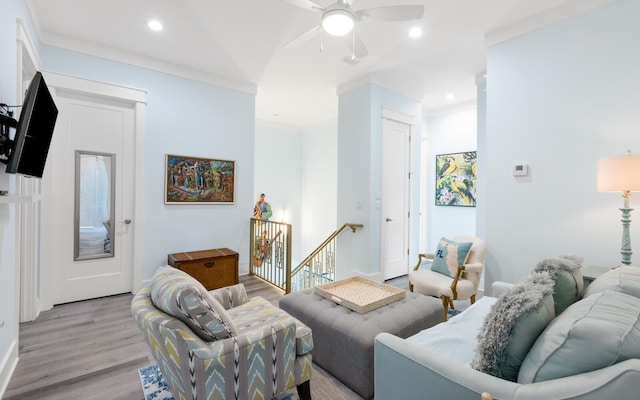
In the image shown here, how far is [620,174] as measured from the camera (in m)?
2.00

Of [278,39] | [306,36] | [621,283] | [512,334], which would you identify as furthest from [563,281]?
[278,39]

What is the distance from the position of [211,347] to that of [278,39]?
10.5 ft

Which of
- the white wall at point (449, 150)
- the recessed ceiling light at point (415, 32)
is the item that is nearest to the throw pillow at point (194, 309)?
the recessed ceiling light at point (415, 32)

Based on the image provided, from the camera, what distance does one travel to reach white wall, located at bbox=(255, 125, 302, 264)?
6.79 m

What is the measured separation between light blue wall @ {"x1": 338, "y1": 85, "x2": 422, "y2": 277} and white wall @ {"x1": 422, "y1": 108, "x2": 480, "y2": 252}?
1178 millimetres

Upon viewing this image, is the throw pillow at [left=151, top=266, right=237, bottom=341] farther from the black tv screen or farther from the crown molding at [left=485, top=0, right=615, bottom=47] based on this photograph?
the crown molding at [left=485, top=0, right=615, bottom=47]

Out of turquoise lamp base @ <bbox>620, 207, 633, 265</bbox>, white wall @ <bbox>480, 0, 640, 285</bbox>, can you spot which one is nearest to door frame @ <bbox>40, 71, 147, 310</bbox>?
white wall @ <bbox>480, 0, 640, 285</bbox>

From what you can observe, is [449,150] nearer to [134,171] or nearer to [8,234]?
[134,171]

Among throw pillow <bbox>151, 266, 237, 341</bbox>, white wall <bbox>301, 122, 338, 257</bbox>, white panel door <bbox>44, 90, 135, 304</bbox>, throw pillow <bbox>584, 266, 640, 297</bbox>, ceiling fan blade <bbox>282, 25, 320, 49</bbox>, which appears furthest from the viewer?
white wall <bbox>301, 122, 338, 257</bbox>

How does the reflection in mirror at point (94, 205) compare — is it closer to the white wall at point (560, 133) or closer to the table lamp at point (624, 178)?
the white wall at point (560, 133)

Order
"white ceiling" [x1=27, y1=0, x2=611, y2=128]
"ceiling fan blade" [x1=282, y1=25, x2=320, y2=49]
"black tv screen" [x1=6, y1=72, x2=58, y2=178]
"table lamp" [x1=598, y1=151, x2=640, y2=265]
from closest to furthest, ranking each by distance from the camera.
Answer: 1. "black tv screen" [x1=6, y1=72, x2=58, y2=178]
2. "table lamp" [x1=598, y1=151, x2=640, y2=265]
3. "ceiling fan blade" [x1=282, y1=25, x2=320, y2=49]
4. "white ceiling" [x1=27, y1=0, x2=611, y2=128]

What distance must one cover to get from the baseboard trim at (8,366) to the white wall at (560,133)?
13.7 ft

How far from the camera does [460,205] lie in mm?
5277

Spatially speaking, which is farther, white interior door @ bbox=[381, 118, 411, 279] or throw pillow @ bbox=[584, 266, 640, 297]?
white interior door @ bbox=[381, 118, 411, 279]
